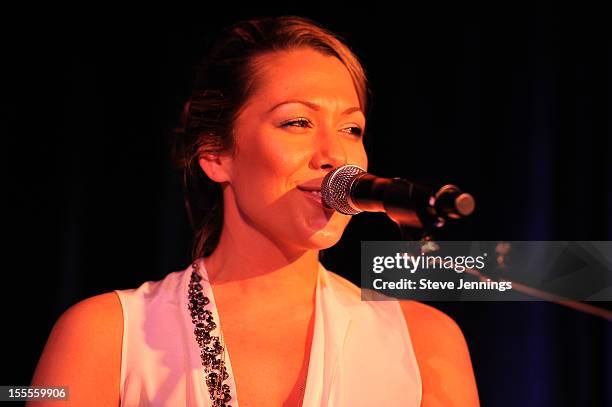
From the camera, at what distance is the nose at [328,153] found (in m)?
1.50

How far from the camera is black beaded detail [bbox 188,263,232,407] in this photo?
1470mm

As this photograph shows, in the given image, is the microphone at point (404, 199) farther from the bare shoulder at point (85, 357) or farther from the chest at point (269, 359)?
the bare shoulder at point (85, 357)

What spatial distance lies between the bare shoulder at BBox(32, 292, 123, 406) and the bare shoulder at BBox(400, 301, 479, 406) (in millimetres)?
721

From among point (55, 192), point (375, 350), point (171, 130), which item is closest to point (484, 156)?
point (375, 350)

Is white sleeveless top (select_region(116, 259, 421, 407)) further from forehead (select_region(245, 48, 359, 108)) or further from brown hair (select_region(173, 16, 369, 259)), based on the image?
forehead (select_region(245, 48, 359, 108))

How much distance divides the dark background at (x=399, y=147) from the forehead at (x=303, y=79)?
2.24 feet

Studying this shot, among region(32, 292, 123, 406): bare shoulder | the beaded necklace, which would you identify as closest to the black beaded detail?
the beaded necklace

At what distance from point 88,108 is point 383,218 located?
1095 millimetres

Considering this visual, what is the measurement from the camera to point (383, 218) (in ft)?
7.89

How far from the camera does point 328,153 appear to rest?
1.51 m

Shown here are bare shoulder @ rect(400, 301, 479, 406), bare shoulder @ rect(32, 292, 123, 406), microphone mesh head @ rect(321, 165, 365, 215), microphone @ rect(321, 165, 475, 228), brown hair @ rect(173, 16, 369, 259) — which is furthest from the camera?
brown hair @ rect(173, 16, 369, 259)

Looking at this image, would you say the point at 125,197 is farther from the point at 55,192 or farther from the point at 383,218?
the point at 383,218

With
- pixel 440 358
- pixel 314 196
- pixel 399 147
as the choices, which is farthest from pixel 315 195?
pixel 399 147

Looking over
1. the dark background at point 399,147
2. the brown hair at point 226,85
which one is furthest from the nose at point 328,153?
the dark background at point 399,147
